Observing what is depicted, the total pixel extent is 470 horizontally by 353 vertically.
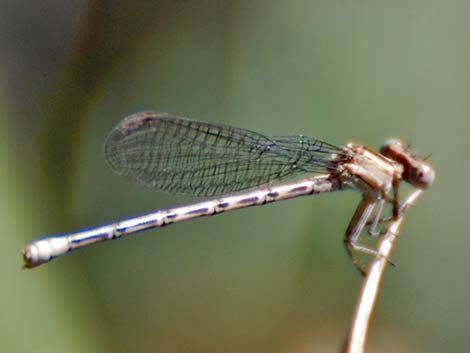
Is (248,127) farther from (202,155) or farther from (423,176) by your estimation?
(423,176)

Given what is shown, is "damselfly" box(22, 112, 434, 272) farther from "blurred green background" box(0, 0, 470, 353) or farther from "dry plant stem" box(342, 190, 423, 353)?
"dry plant stem" box(342, 190, 423, 353)

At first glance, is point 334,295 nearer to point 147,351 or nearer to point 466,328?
point 466,328

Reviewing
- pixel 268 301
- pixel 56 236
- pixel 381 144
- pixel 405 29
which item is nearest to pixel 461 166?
pixel 381 144

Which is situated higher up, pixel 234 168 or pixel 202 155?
pixel 202 155

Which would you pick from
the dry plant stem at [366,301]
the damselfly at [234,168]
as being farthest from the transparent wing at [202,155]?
the dry plant stem at [366,301]

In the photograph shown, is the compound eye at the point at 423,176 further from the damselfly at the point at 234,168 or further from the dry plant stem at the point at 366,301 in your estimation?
the dry plant stem at the point at 366,301

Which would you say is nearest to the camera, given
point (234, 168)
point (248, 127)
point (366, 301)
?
point (366, 301)

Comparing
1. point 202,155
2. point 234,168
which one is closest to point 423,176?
point 234,168
